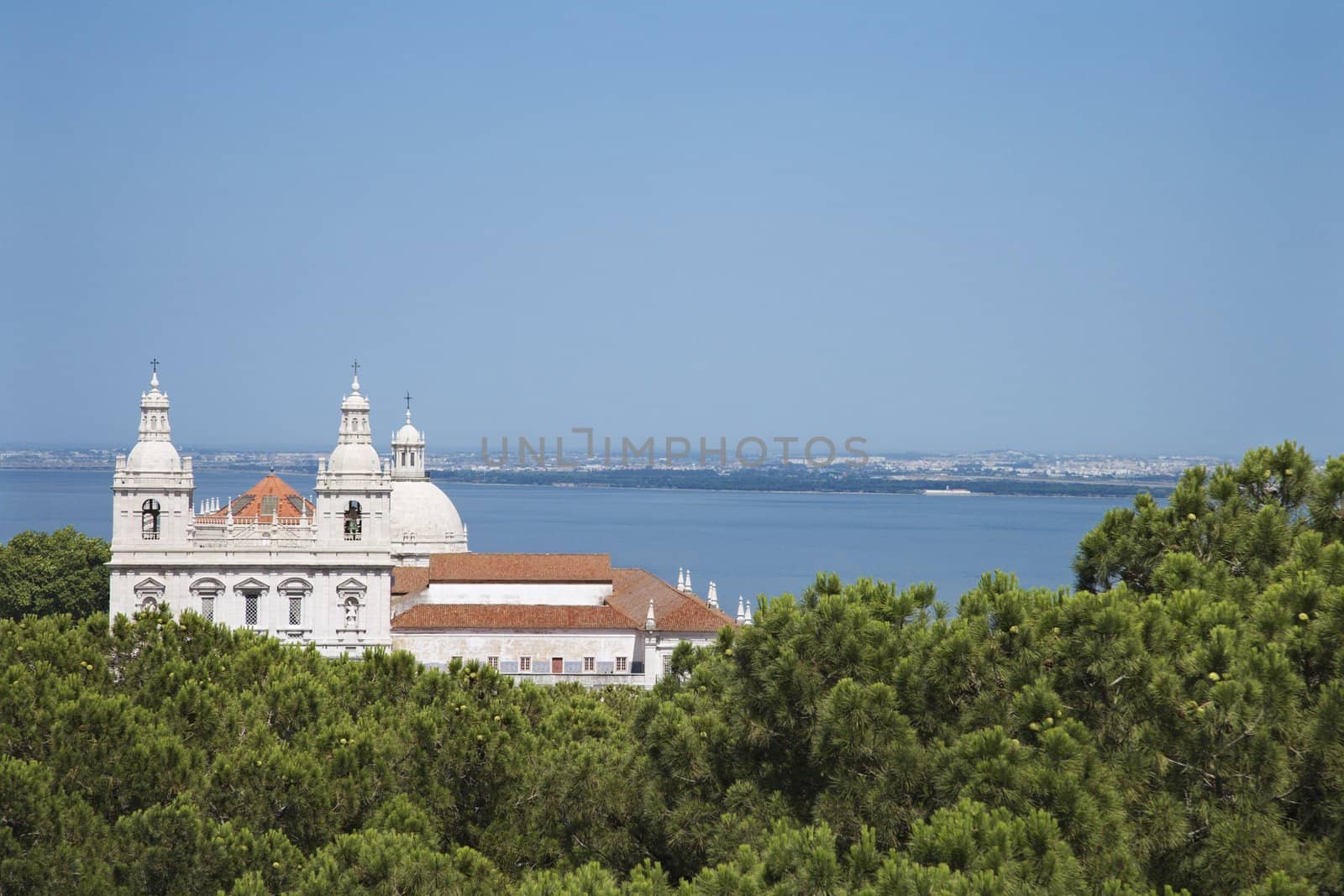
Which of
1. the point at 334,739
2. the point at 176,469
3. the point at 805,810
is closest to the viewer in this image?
the point at 805,810

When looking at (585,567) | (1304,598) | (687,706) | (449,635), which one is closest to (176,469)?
(449,635)

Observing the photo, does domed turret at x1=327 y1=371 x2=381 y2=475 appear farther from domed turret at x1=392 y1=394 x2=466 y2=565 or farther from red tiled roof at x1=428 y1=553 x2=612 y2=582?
domed turret at x1=392 y1=394 x2=466 y2=565

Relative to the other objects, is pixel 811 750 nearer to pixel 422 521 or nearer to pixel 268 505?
pixel 268 505

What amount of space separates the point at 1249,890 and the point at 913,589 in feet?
19.7

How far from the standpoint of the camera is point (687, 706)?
905 inches

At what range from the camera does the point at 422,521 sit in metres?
73.9

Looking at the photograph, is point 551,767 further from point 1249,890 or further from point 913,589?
point 1249,890

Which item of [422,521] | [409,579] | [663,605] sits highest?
[422,521]

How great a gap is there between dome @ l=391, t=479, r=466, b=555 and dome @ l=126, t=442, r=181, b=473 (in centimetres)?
1644

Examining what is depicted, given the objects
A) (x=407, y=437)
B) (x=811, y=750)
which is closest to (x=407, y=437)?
(x=407, y=437)

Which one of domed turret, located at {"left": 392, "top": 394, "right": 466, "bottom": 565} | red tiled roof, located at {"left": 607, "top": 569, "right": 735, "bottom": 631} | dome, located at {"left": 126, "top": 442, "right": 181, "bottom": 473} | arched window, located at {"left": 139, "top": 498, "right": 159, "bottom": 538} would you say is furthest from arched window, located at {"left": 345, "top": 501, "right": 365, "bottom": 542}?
domed turret, located at {"left": 392, "top": 394, "right": 466, "bottom": 565}

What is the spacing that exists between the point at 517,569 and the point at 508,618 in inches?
154

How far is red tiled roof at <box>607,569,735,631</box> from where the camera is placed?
5662 centimetres

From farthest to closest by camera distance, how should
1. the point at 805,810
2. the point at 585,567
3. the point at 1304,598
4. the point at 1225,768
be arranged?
the point at 585,567 < the point at 805,810 < the point at 1304,598 < the point at 1225,768
